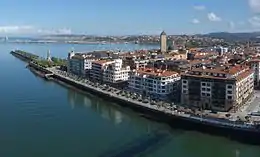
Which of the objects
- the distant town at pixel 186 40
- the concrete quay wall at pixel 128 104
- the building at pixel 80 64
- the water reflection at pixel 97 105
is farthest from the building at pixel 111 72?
the distant town at pixel 186 40

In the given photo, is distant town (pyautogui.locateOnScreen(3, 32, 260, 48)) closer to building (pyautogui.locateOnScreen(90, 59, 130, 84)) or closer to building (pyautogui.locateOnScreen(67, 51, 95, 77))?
building (pyautogui.locateOnScreen(67, 51, 95, 77))

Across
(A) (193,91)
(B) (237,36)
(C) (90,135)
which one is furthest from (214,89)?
(B) (237,36)

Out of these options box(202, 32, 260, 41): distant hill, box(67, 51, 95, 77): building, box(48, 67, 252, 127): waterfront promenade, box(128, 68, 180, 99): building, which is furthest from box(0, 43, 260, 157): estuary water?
box(202, 32, 260, 41): distant hill

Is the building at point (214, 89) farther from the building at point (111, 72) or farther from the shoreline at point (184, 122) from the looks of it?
the building at point (111, 72)

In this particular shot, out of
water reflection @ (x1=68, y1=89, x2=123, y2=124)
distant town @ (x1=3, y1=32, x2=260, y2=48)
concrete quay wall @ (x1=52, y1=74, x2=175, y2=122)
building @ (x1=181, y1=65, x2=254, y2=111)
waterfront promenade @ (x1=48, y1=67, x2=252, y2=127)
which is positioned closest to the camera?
waterfront promenade @ (x1=48, y1=67, x2=252, y2=127)

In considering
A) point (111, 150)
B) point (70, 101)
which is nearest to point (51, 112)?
point (70, 101)

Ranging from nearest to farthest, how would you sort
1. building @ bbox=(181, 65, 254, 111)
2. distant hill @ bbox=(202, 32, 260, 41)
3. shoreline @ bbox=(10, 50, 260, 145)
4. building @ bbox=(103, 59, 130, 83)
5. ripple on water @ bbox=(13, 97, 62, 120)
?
shoreline @ bbox=(10, 50, 260, 145) → building @ bbox=(181, 65, 254, 111) → ripple on water @ bbox=(13, 97, 62, 120) → building @ bbox=(103, 59, 130, 83) → distant hill @ bbox=(202, 32, 260, 41)
